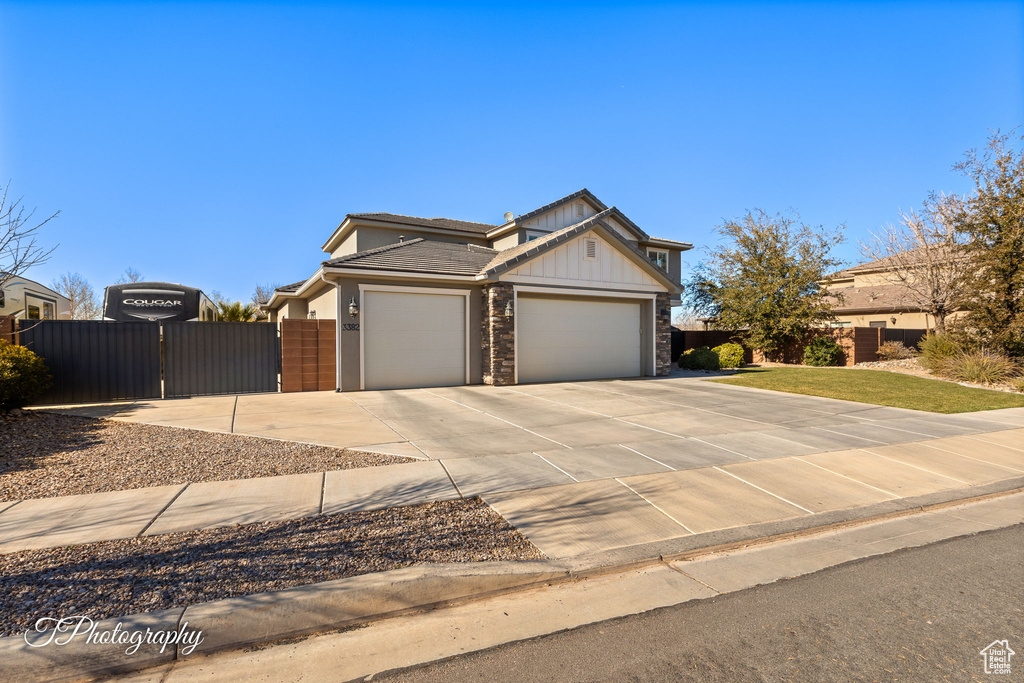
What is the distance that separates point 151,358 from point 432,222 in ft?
41.0

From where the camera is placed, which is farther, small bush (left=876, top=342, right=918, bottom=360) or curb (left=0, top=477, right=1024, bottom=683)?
small bush (left=876, top=342, right=918, bottom=360)

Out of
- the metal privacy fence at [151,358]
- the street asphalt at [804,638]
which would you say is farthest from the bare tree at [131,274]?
the street asphalt at [804,638]

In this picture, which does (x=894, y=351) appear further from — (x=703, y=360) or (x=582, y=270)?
(x=582, y=270)

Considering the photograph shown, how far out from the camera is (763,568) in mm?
3865

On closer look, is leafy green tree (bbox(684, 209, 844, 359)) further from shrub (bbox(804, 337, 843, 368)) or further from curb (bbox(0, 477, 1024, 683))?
curb (bbox(0, 477, 1024, 683))

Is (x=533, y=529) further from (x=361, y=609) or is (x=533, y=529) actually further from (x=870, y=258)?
(x=870, y=258)

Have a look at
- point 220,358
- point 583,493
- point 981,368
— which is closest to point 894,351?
point 981,368

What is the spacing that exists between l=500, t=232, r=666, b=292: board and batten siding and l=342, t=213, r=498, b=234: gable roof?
7.72 meters

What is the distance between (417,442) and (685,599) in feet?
15.5

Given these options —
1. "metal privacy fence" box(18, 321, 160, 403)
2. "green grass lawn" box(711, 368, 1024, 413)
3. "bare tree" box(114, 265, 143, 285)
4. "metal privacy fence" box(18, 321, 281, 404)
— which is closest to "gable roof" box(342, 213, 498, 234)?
"metal privacy fence" box(18, 321, 281, 404)

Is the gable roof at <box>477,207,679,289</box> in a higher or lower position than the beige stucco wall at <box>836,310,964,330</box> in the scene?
higher

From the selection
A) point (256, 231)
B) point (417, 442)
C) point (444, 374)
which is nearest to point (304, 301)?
point (444, 374)

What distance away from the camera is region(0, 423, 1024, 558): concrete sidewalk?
14.0 ft

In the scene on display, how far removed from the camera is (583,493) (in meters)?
5.24
